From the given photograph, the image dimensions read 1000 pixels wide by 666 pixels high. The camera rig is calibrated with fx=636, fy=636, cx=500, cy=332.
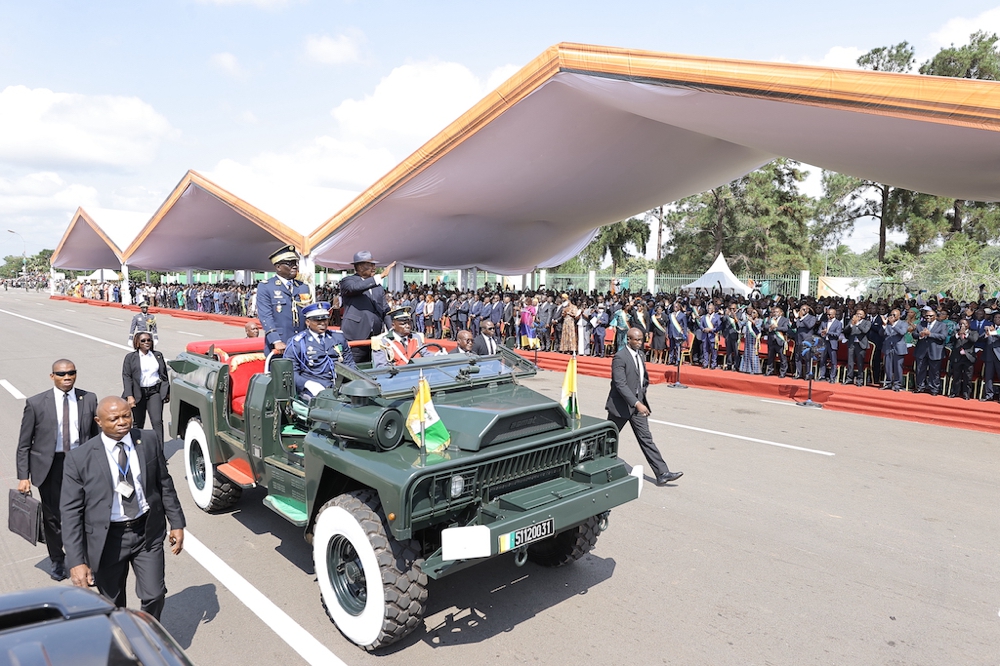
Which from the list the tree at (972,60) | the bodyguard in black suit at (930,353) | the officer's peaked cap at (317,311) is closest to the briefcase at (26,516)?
the officer's peaked cap at (317,311)

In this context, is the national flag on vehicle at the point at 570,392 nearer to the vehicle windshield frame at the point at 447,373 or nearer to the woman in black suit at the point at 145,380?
the vehicle windshield frame at the point at 447,373

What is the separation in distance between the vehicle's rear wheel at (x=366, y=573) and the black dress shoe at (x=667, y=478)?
3.90m

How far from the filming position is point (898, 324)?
1253 centimetres

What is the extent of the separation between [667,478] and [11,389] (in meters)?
13.0

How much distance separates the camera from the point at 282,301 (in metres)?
6.72

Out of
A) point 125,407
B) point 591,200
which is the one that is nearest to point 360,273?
point 125,407

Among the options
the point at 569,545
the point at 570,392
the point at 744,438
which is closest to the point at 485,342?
the point at 744,438

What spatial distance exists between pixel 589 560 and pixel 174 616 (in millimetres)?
3155

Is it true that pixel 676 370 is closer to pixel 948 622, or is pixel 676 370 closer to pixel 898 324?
pixel 898 324

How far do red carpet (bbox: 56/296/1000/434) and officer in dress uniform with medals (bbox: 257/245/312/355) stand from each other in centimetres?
229

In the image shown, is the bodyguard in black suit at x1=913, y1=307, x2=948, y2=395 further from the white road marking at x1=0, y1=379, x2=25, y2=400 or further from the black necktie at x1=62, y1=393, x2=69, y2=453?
the white road marking at x1=0, y1=379, x2=25, y2=400

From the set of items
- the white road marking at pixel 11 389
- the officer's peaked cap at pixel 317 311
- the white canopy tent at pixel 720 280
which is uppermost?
the white canopy tent at pixel 720 280

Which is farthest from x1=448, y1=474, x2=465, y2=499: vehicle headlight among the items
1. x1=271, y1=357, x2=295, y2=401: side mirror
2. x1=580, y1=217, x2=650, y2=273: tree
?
x1=580, y1=217, x2=650, y2=273: tree

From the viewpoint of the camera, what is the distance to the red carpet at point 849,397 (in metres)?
10.7
